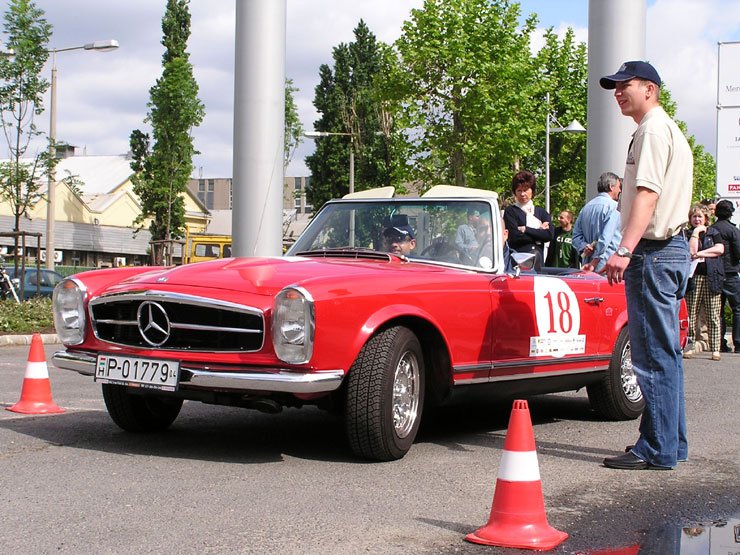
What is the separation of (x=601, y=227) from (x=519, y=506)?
5027mm

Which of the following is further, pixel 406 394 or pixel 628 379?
pixel 628 379

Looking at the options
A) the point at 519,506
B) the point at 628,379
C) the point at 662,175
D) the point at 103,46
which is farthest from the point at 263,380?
the point at 103,46

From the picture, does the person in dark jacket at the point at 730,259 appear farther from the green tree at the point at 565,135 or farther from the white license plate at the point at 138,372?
the green tree at the point at 565,135

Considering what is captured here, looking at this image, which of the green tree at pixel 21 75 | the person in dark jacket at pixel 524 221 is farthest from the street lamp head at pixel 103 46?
the person in dark jacket at pixel 524 221

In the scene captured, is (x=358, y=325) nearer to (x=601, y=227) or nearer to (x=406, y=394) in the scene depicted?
(x=406, y=394)

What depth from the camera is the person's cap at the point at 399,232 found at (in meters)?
6.96

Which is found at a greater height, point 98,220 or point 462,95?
point 462,95

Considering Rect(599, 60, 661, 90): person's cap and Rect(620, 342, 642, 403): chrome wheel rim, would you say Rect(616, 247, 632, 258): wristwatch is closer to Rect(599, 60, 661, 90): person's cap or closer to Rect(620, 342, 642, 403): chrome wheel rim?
Rect(599, 60, 661, 90): person's cap

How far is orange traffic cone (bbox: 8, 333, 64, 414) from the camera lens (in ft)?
24.4

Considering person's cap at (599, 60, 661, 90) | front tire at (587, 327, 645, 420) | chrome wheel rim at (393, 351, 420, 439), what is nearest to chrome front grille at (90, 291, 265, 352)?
chrome wheel rim at (393, 351, 420, 439)

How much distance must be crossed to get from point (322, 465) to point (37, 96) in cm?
1630

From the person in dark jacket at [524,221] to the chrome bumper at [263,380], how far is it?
468cm

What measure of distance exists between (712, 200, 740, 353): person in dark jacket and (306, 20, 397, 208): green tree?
129 ft

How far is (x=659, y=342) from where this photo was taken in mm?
5707
